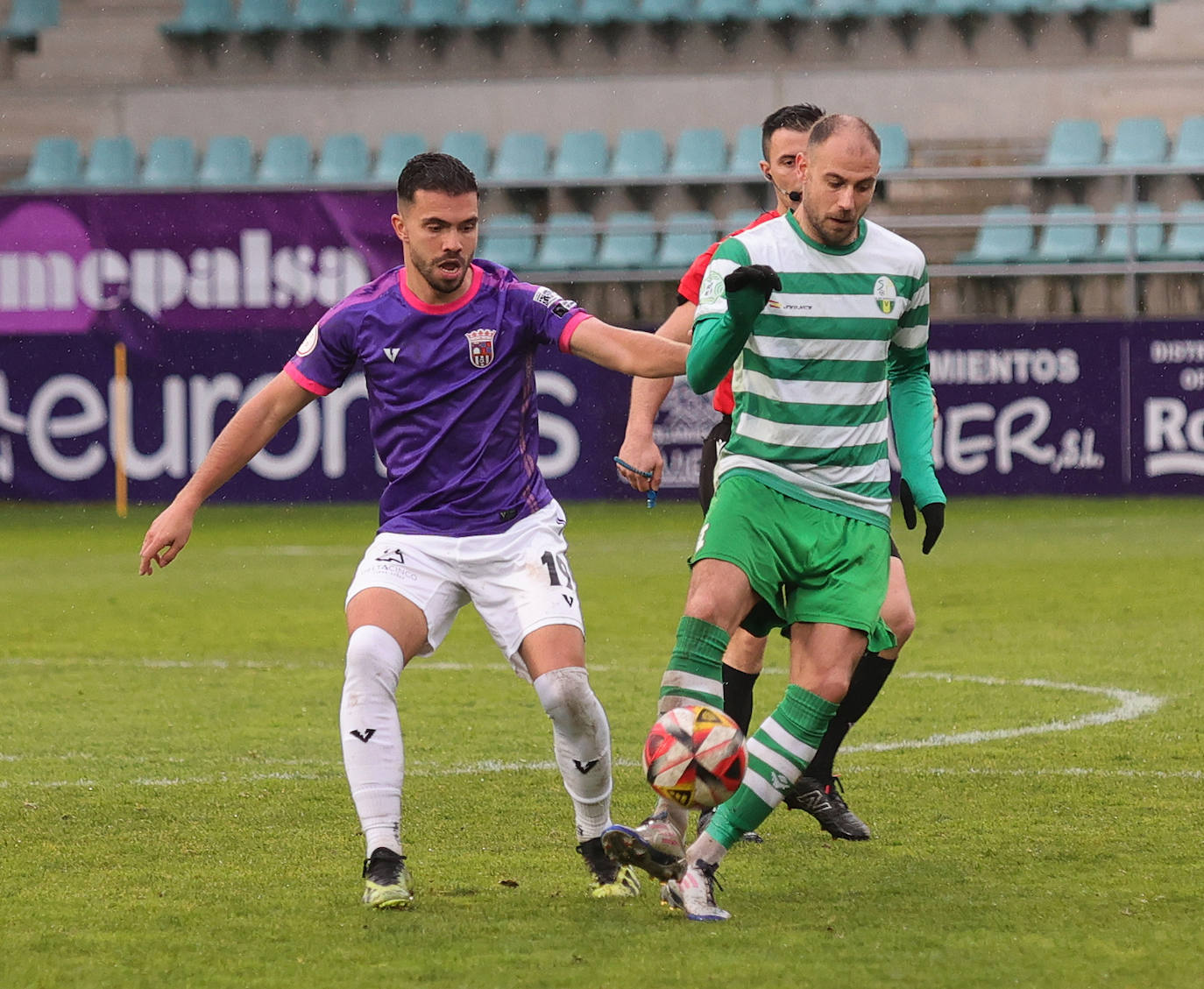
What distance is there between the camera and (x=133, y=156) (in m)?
21.4

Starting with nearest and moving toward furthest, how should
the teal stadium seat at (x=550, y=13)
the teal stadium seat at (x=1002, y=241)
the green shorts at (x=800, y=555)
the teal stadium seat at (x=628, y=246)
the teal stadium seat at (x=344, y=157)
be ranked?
1. the green shorts at (x=800, y=555)
2. the teal stadium seat at (x=1002, y=241)
3. the teal stadium seat at (x=628, y=246)
4. the teal stadium seat at (x=344, y=157)
5. the teal stadium seat at (x=550, y=13)

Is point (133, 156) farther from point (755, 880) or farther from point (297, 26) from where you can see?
point (755, 880)

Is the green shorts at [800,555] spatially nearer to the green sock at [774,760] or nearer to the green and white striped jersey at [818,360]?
the green and white striped jersey at [818,360]

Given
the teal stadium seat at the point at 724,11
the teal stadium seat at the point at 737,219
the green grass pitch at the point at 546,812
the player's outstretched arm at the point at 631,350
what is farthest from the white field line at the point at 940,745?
the teal stadium seat at the point at 724,11

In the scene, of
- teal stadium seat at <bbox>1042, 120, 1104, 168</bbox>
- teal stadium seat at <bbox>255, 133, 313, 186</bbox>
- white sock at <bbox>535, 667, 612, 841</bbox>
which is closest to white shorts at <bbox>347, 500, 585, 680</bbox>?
white sock at <bbox>535, 667, 612, 841</bbox>

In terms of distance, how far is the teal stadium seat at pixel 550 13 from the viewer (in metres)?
22.0

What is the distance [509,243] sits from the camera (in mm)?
19641

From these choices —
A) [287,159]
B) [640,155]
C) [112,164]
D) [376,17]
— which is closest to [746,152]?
[640,155]

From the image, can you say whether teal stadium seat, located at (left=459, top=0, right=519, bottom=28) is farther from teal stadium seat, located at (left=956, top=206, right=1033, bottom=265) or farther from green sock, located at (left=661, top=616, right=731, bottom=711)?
green sock, located at (left=661, top=616, right=731, bottom=711)

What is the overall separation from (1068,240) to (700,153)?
163 inches

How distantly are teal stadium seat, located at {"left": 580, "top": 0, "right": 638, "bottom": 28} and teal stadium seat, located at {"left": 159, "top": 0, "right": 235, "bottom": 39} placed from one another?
411 centimetres

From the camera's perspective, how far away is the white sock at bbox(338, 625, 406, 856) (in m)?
4.68

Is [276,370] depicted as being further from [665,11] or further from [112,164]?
[665,11]

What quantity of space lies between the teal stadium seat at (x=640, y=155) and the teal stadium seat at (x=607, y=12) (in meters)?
1.57
